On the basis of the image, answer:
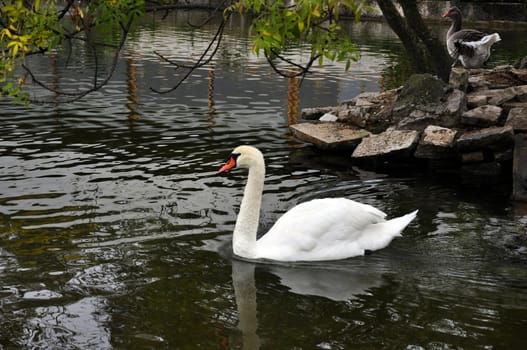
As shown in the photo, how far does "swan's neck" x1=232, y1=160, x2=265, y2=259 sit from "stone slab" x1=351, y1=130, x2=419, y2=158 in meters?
3.82

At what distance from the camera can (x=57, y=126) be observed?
531 inches

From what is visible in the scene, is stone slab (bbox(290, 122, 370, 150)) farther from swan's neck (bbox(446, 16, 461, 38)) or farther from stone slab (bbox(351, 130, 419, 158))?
swan's neck (bbox(446, 16, 461, 38))

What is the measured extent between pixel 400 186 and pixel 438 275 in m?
3.39

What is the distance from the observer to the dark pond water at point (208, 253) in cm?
580

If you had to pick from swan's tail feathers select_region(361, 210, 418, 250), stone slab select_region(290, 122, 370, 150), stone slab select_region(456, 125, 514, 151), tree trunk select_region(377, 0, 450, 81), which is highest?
tree trunk select_region(377, 0, 450, 81)

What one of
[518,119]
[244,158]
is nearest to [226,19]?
[244,158]

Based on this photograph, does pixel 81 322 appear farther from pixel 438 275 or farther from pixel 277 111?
pixel 277 111

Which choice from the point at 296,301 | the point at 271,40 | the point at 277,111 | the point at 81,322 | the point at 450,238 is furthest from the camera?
the point at 277,111

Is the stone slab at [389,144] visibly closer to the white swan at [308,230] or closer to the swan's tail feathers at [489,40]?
the white swan at [308,230]

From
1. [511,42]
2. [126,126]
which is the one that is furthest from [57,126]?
[511,42]

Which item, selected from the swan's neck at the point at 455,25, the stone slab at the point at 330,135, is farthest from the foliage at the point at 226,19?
the swan's neck at the point at 455,25

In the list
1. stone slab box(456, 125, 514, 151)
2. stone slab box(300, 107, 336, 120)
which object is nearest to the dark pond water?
stone slab box(300, 107, 336, 120)

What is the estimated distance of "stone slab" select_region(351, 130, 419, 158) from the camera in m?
11.0

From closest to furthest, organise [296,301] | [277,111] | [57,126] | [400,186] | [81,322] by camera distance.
Answer: 1. [81,322]
2. [296,301]
3. [400,186]
4. [57,126]
5. [277,111]
